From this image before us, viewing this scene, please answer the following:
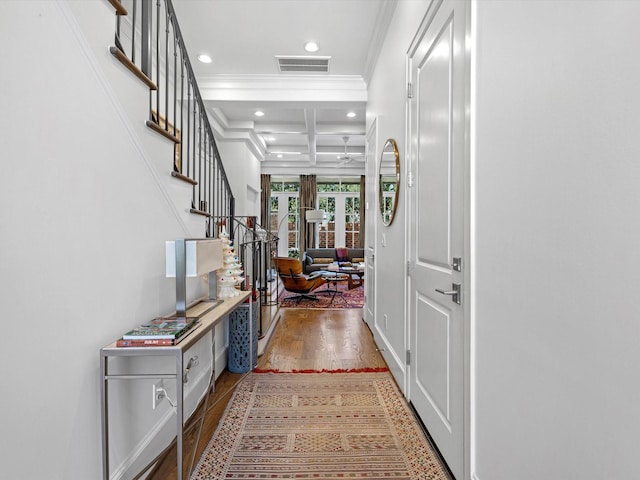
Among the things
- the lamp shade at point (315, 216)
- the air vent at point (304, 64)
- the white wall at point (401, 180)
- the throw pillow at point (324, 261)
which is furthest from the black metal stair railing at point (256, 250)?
the throw pillow at point (324, 261)

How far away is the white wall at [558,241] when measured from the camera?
0.71 metres

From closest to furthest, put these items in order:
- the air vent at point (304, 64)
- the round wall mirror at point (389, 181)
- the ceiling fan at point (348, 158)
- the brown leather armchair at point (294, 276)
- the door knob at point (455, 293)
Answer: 1. the door knob at point (455, 293)
2. the round wall mirror at point (389, 181)
3. the air vent at point (304, 64)
4. the brown leather armchair at point (294, 276)
5. the ceiling fan at point (348, 158)

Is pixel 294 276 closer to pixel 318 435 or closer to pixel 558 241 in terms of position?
pixel 318 435

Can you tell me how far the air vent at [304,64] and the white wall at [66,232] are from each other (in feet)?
9.28

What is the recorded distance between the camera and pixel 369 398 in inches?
94.6

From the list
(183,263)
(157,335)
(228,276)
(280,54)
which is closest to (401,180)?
(228,276)

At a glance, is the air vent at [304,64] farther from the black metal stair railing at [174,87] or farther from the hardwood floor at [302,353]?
the hardwood floor at [302,353]

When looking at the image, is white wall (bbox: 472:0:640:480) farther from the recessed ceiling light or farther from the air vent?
the air vent

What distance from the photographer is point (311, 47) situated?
3.72 m

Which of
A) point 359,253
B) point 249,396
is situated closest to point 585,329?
point 249,396

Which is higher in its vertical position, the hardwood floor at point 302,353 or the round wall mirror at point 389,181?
the round wall mirror at point 389,181

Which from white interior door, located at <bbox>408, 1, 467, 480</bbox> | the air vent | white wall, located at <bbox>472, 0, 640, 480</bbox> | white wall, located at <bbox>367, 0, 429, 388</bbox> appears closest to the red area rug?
white wall, located at <bbox>367, 0, 429, 388</bbox>

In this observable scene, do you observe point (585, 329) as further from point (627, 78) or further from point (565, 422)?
point (627, 78)

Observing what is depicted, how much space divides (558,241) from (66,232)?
5.02 feet
